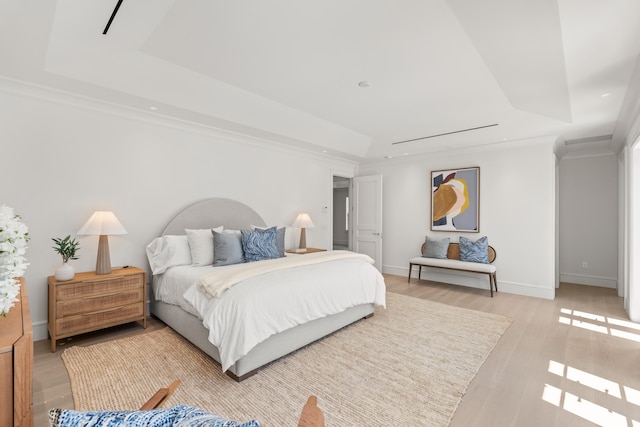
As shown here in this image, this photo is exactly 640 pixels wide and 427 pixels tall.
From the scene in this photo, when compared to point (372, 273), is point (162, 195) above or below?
above

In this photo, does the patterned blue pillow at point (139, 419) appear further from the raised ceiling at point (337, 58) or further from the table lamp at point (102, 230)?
the table lamp at point (102, 230)

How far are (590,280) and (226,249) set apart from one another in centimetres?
650

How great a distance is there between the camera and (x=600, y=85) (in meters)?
2.83

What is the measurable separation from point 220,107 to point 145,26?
1.38 metres

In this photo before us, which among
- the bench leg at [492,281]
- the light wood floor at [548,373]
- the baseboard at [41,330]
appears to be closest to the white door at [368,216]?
the bench leg at [492,281]

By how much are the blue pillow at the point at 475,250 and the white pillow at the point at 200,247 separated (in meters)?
4.09

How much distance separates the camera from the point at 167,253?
11.2 ft

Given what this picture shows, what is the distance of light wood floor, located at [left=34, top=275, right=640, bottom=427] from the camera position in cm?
198

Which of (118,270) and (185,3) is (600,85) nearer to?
(185,3)

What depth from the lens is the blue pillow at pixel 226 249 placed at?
349 centimetres

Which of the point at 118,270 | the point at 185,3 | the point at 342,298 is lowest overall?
the point at 342,298

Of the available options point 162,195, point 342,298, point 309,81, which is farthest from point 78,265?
point 309,81

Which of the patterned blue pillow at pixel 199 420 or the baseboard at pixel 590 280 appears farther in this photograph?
the baseboard at pixel 590 280

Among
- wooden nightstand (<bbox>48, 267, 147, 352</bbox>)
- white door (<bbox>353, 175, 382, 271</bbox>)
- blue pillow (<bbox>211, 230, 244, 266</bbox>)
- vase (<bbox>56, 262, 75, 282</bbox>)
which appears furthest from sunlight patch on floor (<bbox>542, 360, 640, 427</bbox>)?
vase (<bbox>56, 262, 75, 282</bbox>)
